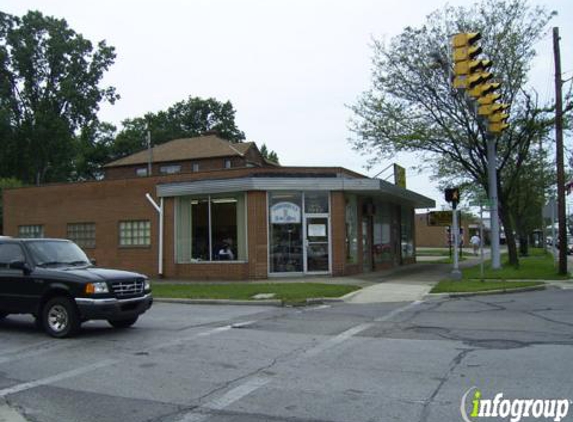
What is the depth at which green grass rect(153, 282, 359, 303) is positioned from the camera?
1609cm

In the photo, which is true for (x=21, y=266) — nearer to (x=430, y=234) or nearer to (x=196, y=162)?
(x=196, y=162)

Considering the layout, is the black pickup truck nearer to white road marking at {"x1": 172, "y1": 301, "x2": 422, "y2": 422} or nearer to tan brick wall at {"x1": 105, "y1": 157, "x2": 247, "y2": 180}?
white road marking at {"x1": 172, "y1": 301, "x2": 422, "y2": 422}

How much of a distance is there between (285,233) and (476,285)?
6.92m

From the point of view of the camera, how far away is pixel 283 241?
21641mm

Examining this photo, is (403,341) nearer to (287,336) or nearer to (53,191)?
(287,336)

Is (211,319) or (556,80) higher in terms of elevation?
(556,80)

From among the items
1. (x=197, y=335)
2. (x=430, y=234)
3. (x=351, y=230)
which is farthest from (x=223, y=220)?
(x=430, y=234)

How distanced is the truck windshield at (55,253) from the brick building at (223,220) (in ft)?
32.8

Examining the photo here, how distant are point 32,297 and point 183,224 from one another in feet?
40.8

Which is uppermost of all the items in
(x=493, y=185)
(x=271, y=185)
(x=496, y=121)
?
(x=496, y=121)

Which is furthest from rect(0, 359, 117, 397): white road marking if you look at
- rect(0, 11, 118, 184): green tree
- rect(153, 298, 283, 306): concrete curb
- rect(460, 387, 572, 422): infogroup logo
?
rect(0, 11, 118, 184): green tree

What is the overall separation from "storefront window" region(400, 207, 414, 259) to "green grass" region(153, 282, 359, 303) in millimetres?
13980

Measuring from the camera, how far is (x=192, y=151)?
47906mm

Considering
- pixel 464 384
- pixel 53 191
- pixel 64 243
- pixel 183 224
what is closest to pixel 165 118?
pixel 53 191
